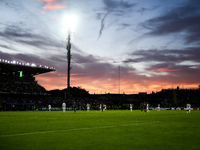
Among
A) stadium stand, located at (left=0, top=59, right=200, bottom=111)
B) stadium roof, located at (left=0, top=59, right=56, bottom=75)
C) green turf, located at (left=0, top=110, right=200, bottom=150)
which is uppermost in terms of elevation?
stadium roof, located at (left=0, top=59, right=56, bottom=75)

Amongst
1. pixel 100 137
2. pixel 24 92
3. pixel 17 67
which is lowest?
pixel 100 137

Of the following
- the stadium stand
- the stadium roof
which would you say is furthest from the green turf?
the stadium roof

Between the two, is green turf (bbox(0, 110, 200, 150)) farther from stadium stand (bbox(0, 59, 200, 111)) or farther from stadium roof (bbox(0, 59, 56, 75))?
stadium roof (bbox(0, 59, 56, 75))

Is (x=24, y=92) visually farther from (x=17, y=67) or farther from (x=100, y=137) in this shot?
(x=100, y=137)

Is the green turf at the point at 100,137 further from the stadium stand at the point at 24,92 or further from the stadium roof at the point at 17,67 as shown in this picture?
the stadium roof at the point at 17,67

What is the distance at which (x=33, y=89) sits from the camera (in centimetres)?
8150

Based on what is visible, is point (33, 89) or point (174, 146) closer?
point (174, 146)

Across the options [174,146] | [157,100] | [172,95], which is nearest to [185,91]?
[172,95]

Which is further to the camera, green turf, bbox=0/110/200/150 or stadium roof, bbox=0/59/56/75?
stadium roof, bbox=0/59/56/75

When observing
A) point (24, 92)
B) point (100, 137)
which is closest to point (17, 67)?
point (24, 92)

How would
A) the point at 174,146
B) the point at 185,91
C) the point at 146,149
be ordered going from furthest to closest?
the point at 185,91 → the point at 174,146 → the point at 146,149

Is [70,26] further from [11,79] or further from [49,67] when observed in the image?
[11,79]

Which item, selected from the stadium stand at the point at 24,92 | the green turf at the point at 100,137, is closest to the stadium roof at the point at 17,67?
the stadium stand at the point at 24,92

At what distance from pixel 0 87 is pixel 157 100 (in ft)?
289
